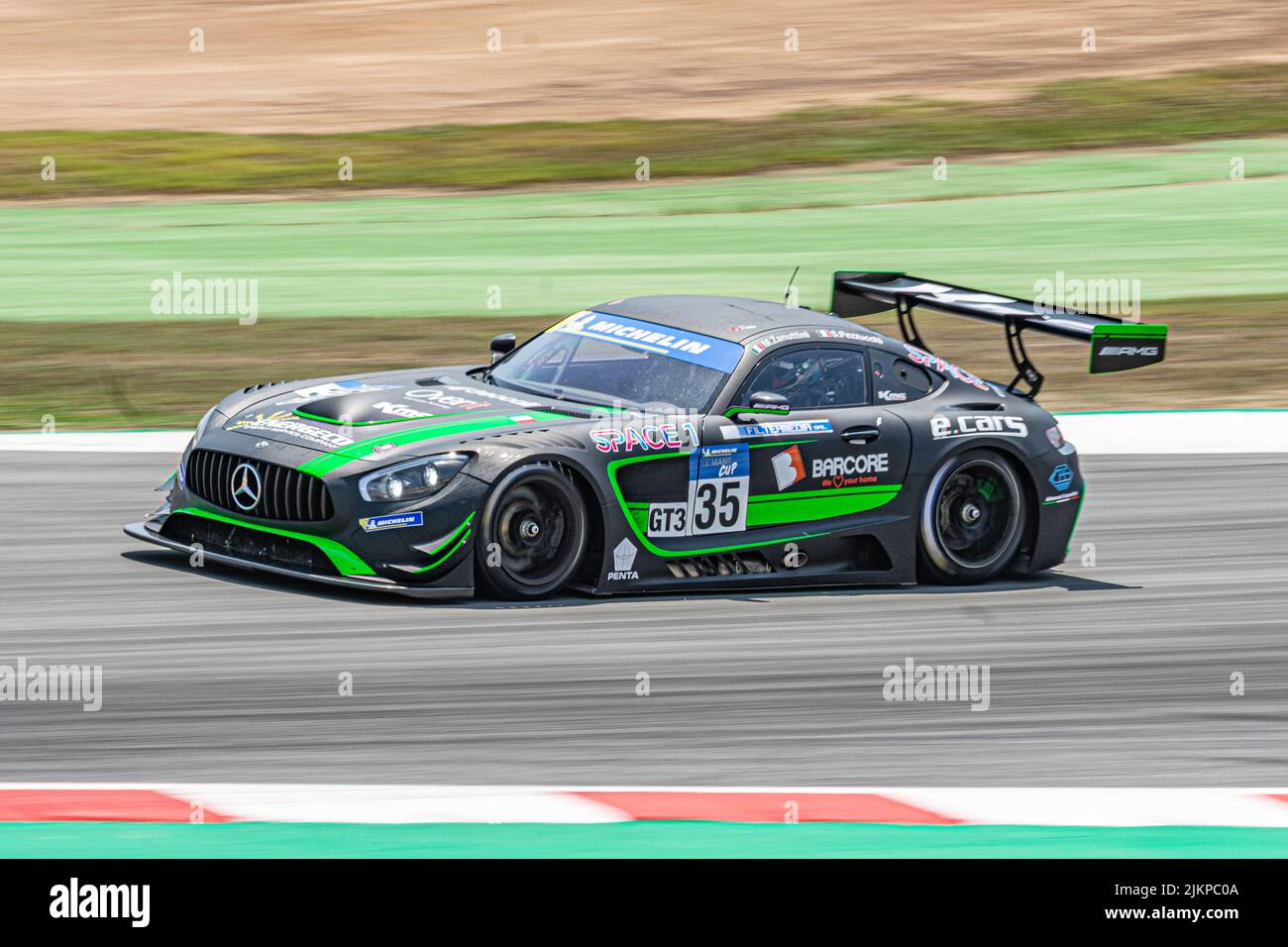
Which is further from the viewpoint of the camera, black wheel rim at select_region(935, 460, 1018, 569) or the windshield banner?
black wheel rim at select_region(935, 460, 1018, 569)

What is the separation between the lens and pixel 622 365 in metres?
9.27

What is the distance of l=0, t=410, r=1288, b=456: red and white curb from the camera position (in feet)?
41.6

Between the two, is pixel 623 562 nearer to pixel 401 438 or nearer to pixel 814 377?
pixel 401 438

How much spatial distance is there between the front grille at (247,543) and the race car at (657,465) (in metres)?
0.01

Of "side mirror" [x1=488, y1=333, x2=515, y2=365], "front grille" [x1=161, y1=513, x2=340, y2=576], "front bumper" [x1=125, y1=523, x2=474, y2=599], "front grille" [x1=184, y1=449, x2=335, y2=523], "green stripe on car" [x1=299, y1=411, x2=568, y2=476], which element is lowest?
"front bumper" [x1=125, y1=523, x2=474, y2=599]

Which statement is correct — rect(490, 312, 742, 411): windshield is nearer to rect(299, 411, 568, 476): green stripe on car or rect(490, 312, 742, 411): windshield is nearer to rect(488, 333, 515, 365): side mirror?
rect(488, 333, 515, 365): side mirror

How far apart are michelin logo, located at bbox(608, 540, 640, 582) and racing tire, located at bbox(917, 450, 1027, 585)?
1.62 metres

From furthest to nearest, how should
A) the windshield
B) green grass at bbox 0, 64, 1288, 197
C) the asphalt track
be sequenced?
Result: green grass at bbox 0, 64, 1288, 197 < the windshield < the asphalt track

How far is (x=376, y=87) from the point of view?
1075 inches

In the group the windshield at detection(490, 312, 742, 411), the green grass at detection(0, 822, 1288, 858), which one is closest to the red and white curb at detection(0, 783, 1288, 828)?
the green grass at detection(0, 822, 1288, 858)

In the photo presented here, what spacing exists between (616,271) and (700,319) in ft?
36.1

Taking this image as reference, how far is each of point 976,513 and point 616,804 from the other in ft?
13.5

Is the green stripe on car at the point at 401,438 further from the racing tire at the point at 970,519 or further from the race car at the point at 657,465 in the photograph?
the racing tire at the point at 970,519

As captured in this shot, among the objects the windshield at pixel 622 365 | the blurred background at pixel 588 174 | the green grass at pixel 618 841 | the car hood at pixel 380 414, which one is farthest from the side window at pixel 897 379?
the blurred background at pixel 588 174
